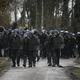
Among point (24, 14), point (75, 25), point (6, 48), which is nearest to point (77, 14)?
point (75, 25)

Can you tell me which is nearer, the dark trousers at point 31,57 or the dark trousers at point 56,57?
the dark trousers at point 31,57

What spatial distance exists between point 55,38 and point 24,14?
6261 cm

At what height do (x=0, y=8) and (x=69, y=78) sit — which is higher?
(x=0, y=8)

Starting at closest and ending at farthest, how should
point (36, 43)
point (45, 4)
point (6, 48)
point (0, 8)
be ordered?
point (0, 8), point (36, 43), point (6, 48), point (45, 4)

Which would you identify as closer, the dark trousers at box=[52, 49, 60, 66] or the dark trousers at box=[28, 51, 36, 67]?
the dark trousers at box=[28, 51, 36, 67]

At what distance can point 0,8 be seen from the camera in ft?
76.1

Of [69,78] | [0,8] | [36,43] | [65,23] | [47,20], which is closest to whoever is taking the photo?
[69,78]

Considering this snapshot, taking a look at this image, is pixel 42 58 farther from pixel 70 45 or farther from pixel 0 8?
pixel 0 8

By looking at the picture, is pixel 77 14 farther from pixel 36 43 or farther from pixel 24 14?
pixel 24 14

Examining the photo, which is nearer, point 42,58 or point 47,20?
point 42,58

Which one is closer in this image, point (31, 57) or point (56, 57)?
point (31, 57)

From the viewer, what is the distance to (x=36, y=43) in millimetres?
26891

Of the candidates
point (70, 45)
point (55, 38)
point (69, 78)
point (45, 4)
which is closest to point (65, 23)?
point (45, 4)

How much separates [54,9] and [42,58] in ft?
176
